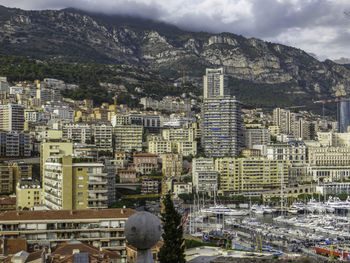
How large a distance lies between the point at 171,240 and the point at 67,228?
626 inches

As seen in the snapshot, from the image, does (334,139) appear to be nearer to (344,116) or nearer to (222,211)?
(344,116)

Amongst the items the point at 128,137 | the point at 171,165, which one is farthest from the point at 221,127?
the point at 171,165

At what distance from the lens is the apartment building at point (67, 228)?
30891 mm

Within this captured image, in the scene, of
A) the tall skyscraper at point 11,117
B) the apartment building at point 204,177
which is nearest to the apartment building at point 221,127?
the apartment building at point 204,177

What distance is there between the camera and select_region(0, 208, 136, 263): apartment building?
3089cm

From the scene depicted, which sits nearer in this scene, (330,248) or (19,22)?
(330,248)

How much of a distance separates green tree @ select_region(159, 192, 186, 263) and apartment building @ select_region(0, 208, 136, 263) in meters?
13.3

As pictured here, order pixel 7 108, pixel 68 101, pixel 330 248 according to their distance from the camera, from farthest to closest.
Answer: pixel 68 101, pixel 7 108, pixel 330 248

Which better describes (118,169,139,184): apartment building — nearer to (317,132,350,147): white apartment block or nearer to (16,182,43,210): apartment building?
(16,182,43,210): apartment building

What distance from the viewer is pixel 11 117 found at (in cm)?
10319

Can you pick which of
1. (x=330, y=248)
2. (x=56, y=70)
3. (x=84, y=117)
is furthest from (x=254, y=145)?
(x=330, y=248)

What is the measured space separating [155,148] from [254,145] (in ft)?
82.5

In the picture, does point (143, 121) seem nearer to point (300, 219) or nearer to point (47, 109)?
point (47, 109)

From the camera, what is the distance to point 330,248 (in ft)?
165
